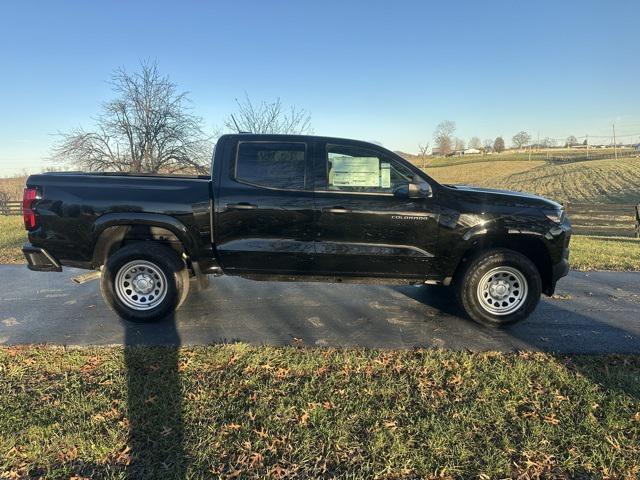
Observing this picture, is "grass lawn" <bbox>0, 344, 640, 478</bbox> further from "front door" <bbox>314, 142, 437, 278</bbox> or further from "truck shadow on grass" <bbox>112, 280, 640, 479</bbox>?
"front door" <bbox>314, 142, 437, 278</bbox>

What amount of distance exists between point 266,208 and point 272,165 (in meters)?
0.50

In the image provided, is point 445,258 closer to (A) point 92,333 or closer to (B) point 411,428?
(B) point 411,428

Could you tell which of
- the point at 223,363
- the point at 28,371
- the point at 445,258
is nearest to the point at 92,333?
the point at 28,371

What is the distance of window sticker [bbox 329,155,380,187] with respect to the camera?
4.34 metres

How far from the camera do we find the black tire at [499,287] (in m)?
4.30

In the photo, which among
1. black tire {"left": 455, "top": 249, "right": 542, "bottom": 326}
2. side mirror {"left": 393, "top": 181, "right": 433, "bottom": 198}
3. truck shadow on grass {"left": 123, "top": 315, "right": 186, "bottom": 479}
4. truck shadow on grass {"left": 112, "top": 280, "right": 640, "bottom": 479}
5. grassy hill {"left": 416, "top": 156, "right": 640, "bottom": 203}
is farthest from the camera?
grassy hill {"left": 416, "top": 156, "right": 640, "bottom": 203}

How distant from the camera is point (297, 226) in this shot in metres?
4.29

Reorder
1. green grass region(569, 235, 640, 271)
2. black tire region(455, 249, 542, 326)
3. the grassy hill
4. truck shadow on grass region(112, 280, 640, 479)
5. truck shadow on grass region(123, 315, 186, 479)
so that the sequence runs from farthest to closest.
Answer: the grassy hill < green grass region(569, 235, 640, 271) < black tire region(455, 249, 542, 326) < truck shadow on grass region(112, 280, 640, 479) < truck shadow on grass region(123, 315, 186, 479)

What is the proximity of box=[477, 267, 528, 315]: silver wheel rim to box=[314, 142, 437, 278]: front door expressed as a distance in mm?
658

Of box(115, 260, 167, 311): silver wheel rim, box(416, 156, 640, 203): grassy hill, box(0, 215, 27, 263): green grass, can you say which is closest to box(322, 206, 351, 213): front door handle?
box(115, 260, 167, 311): silver wheel rim

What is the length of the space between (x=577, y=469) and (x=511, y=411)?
1.74ft

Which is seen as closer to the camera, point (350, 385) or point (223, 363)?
point (350, 385)

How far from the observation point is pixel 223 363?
3.39 m

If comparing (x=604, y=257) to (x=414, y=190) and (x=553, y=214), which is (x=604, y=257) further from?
(x=414, y=190)
